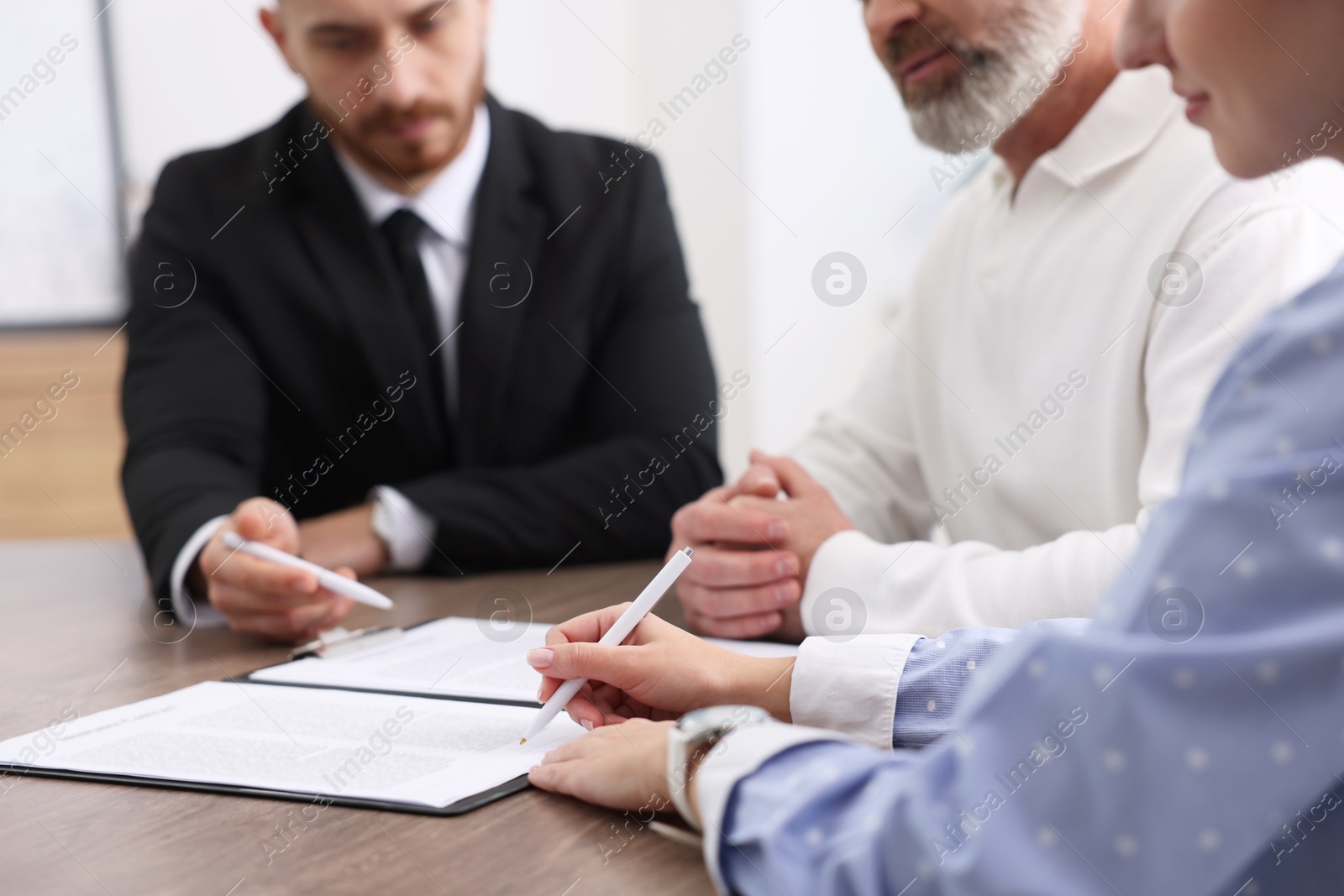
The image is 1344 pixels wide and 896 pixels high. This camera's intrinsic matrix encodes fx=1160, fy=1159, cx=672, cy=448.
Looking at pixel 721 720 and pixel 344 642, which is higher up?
pixel 721 720

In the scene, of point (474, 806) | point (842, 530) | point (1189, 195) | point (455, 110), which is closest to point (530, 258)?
point (455, 110)

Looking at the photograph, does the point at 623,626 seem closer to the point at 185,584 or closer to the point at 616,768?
the point at 616,768

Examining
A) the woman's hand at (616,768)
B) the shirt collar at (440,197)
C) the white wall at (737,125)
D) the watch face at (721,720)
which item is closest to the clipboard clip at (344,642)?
the woman's hand at (616,768)

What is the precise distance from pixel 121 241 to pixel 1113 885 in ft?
14.3

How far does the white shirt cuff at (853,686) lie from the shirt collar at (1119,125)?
73cm

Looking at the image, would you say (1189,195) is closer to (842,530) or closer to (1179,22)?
(842,530)

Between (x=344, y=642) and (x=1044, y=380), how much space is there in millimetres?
807

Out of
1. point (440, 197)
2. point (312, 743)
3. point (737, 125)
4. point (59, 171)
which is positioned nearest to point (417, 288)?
point (440, 197)

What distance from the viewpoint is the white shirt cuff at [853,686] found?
30.8 inches

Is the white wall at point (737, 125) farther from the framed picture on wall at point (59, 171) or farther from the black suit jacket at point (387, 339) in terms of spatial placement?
the black suit jacket at point (387, 339)

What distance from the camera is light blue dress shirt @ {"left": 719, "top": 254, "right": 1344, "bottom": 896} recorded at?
45 cm

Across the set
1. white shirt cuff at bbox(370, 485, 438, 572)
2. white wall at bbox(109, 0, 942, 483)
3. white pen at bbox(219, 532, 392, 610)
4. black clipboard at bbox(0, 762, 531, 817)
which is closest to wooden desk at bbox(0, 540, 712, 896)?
black clipboard at bbox(0, 762, 531, 817)

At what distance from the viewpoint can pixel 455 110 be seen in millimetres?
1858

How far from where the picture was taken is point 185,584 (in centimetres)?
139
